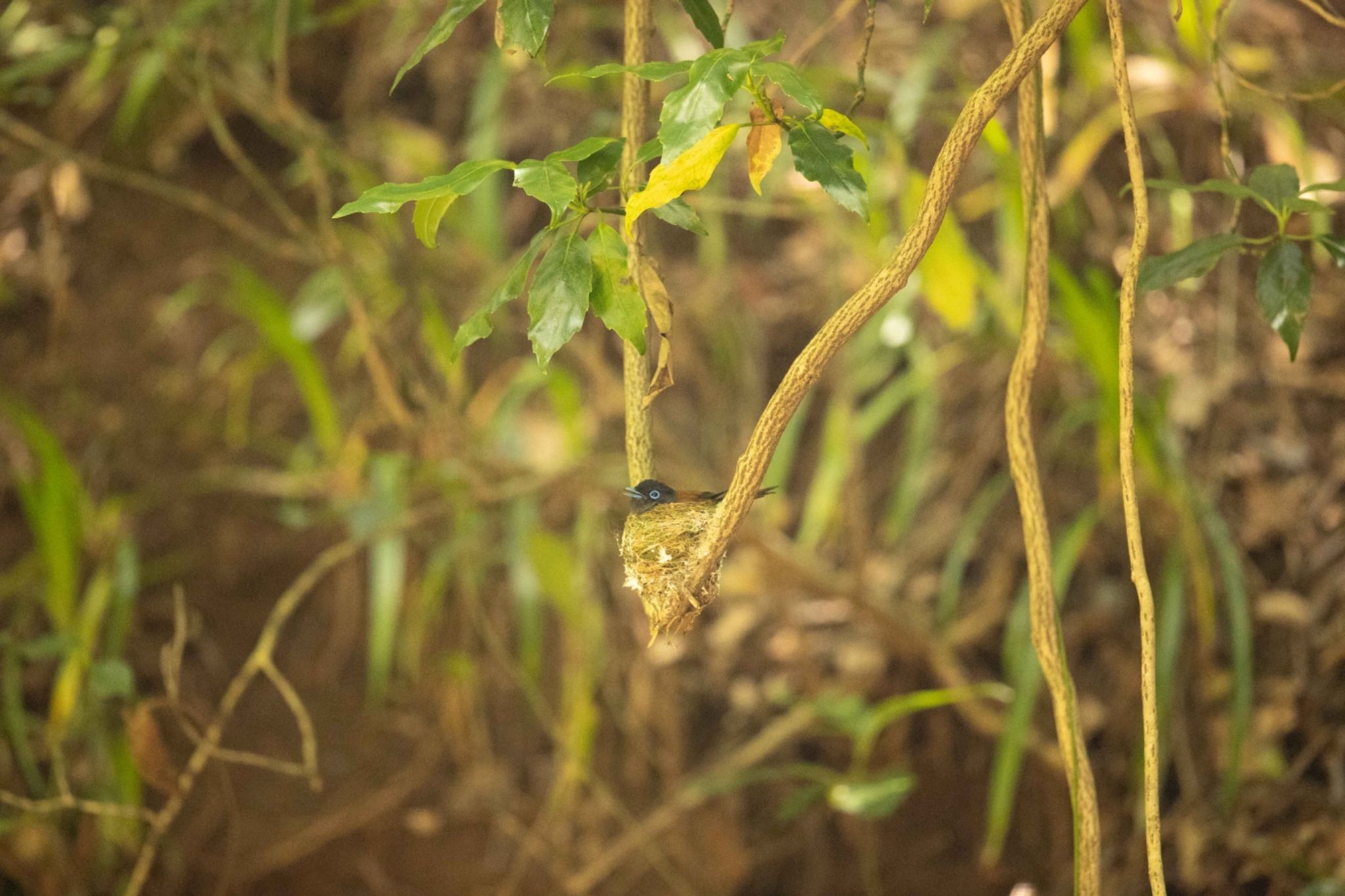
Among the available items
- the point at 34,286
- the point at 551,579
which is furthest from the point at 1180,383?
the point at 34,286

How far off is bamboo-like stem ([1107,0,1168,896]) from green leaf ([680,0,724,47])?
26 centimetres

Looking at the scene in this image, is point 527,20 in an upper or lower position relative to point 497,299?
upper

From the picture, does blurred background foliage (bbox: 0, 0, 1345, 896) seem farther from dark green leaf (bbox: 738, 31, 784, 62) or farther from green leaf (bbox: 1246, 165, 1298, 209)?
→ dark green leaf (bbox: 738, 31, 784, 62)

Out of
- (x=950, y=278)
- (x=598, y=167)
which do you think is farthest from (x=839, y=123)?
(x=950, y=278)

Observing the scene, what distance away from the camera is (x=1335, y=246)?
0.78 m

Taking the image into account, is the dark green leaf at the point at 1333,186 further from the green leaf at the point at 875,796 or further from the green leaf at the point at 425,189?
the green leaf at the point at 875,796

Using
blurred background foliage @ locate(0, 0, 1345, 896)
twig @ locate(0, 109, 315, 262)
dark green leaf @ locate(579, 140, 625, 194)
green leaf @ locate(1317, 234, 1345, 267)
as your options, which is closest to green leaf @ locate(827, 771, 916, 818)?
blurred background foliage @ locate(0, 0, 1345, 896)

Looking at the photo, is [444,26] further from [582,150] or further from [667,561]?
[667,561]

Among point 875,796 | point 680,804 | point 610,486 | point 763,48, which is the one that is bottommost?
point 680,804

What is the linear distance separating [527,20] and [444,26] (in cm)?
6

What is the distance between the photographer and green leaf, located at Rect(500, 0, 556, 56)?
0.63m

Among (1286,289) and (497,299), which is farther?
(1286,289)

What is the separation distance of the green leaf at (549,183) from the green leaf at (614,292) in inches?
1.5

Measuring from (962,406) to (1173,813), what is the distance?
2.79ft
